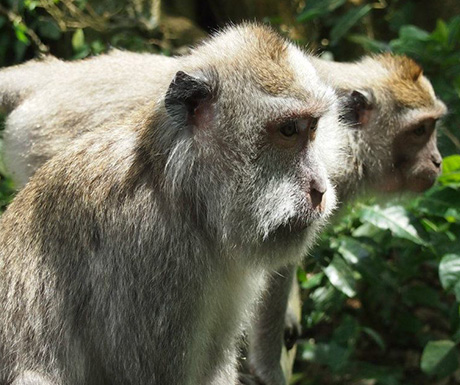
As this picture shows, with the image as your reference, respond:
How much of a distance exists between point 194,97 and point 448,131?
4383 millimetres

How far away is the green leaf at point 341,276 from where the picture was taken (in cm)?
629

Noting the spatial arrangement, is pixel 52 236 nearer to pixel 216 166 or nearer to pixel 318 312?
pixel 216 166

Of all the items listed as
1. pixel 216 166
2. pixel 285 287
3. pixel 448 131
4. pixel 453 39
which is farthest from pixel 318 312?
pixel 216 166

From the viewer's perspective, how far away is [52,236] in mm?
4258

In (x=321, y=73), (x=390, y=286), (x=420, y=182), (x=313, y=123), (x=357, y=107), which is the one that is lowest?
(x=390, y=286)

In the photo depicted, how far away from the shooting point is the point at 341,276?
6.38 metres

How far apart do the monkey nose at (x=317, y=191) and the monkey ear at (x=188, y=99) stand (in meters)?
0.63

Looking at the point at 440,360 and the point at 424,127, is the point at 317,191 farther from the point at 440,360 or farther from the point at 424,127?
the point at 440,360

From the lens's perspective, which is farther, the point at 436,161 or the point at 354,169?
the point at 436,161

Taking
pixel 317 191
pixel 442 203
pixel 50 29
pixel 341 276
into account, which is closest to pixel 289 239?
pixel 317 191

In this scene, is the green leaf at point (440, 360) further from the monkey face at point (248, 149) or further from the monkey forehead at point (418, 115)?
the monkey face at point (248, 149)

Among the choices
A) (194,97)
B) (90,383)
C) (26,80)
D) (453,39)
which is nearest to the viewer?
(194,97)

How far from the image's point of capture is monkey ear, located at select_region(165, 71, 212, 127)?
3.98 m

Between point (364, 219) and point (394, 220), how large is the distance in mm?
255
